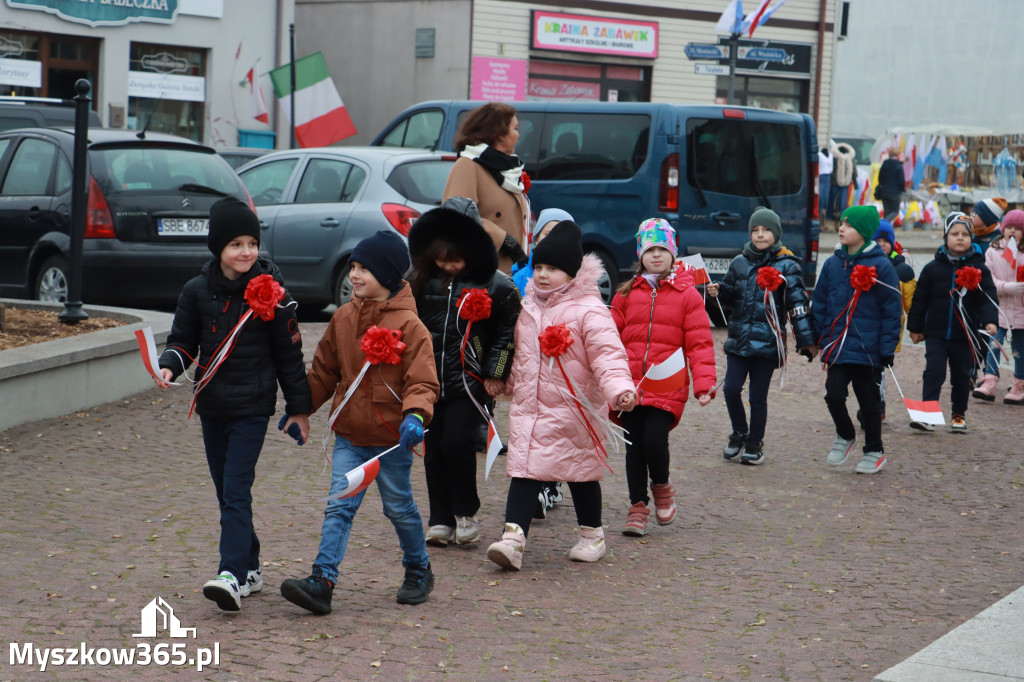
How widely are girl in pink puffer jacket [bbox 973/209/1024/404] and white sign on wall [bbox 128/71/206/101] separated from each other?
1777cm

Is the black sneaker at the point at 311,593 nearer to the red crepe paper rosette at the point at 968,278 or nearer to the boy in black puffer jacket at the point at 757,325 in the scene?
the boy in black puffer jacket at the point at 757,325

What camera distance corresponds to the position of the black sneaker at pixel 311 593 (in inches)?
191

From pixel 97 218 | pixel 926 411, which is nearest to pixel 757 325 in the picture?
pixel 926 411

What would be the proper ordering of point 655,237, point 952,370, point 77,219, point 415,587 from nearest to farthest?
point 415,587, point 655,237, point 77,219, point 952,370

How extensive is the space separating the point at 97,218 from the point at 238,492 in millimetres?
6270

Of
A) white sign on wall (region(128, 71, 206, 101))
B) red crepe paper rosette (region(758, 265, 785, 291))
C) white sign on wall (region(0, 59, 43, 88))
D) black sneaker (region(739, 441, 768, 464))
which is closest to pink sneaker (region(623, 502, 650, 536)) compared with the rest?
black sneaker (region(739, 441, 768, 464))

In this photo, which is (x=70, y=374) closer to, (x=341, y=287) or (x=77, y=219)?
(x=77, y=219)

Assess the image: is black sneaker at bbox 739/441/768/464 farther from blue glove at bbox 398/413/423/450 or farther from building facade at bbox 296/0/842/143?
building facade at bbox 296/0/842/143

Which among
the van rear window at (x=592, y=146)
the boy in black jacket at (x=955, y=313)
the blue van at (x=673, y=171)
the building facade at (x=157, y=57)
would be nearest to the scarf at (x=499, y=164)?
the boy in black jacket at (x=955, y=313)

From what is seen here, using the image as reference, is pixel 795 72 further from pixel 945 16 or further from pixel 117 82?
pixel 117 82

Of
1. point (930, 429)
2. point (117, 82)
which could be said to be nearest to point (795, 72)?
point (117, 82)

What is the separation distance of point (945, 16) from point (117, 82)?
2652cm

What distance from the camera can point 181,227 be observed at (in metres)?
11.0

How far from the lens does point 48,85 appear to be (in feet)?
78.6
